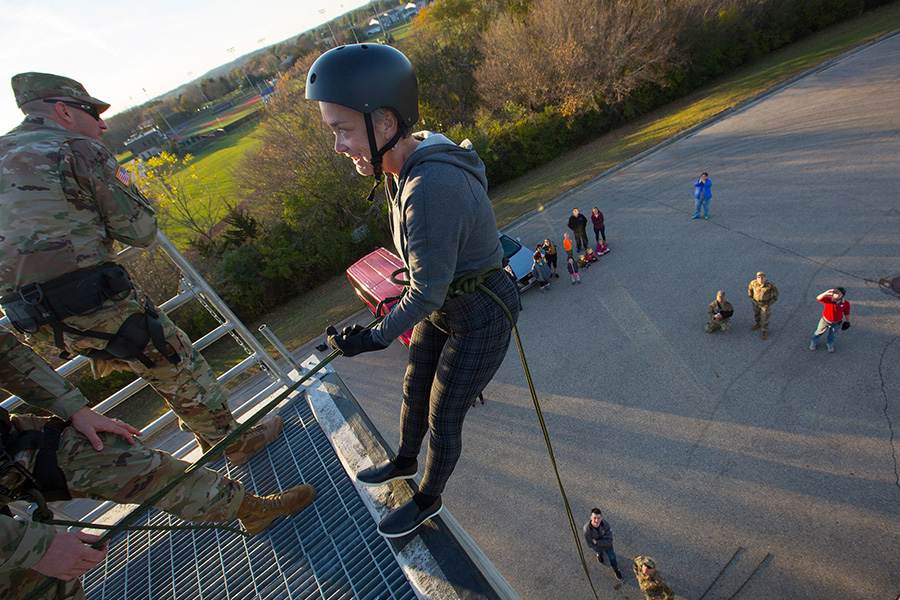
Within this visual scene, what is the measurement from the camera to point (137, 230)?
306cm

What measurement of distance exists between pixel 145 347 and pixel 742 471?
766 centimetres

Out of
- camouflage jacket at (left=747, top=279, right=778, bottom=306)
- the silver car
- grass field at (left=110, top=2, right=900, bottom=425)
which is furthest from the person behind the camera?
grass field at (left=110, top=2, right=900, bottom=425)

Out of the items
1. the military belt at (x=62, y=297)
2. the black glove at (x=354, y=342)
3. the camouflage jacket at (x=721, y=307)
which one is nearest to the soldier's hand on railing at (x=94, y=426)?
the military belt at (x=62, y=297)

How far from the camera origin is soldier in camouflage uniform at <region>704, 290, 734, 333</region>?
7.77 metres

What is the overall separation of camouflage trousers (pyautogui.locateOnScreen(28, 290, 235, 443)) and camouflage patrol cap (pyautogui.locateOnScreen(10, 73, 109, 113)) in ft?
5.10

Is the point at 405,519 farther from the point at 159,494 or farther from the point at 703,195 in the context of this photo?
the point at 703,195

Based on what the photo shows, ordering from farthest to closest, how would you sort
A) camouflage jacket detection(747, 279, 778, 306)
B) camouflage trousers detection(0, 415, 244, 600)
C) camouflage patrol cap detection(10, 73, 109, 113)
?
camouflage jacket detection(747, 279, 778, 306)
camouflage patrol cap detection(10, 73, 109, 113)
camouflage trousers detection(0, 415, 244, 600)

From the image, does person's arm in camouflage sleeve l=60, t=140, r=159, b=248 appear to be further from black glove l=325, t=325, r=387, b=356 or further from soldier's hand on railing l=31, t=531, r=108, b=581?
soldier's hand on railing l=31, t=531, r=108, b=581

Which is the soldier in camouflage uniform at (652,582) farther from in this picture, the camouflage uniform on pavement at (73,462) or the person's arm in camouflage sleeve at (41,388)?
the person's arm in camouflage sleeve at (41,388)

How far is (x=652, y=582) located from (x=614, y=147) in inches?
799

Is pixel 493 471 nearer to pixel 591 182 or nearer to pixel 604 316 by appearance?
pixel 604 316

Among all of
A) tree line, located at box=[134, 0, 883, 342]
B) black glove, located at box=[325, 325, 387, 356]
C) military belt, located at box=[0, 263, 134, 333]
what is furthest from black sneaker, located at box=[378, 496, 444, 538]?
tree line, located at box=[134, 0, 883, 342]

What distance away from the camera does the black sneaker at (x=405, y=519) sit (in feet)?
10.0

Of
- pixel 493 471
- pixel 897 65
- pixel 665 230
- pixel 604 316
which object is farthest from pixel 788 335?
pixel 897 65
